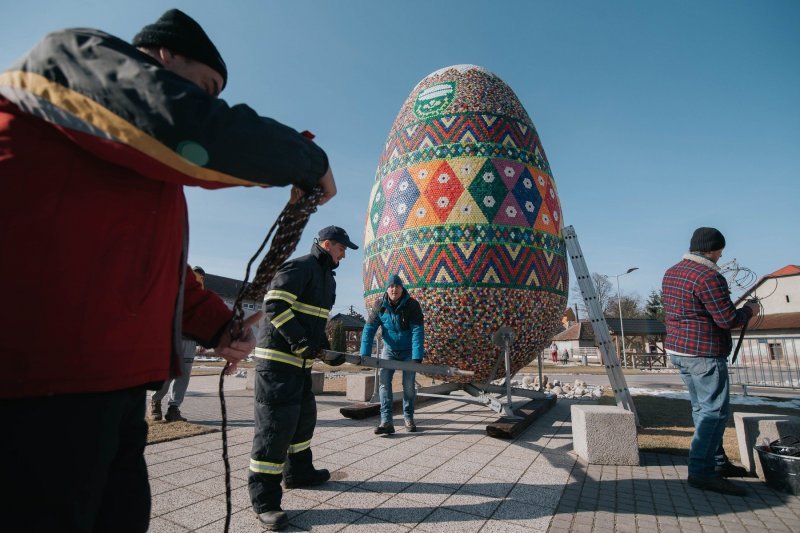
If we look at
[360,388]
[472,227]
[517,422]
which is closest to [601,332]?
[517,422]

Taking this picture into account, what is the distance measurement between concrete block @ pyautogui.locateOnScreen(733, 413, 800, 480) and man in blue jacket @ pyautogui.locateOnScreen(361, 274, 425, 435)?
10.4ft

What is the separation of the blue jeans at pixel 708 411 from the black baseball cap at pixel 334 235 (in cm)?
310

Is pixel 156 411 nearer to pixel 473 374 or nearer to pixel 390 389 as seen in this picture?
pixel 390 389

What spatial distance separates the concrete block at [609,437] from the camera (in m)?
3.89

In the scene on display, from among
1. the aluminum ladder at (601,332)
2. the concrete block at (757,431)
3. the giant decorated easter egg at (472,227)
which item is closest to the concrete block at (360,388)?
the giant decorated easter egg at (472,227)

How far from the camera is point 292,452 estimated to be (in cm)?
316

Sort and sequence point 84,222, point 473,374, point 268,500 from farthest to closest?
point 473,374 < point 268,500 < point 84,222

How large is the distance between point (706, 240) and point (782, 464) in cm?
184

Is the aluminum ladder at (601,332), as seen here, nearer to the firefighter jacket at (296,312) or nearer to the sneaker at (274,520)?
the firefighter jacket at (296,312)

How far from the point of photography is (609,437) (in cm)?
394

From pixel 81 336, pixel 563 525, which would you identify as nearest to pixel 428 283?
pixel 563 525

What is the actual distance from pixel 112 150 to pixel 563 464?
422 centimetres

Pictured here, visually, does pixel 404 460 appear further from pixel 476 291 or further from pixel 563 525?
pixel 476 291

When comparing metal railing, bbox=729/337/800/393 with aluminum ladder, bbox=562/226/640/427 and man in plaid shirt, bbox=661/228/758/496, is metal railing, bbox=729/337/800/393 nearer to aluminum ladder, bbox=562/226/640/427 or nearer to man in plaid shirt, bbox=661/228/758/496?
aluminum ladder, bbox=562/226/640/427
